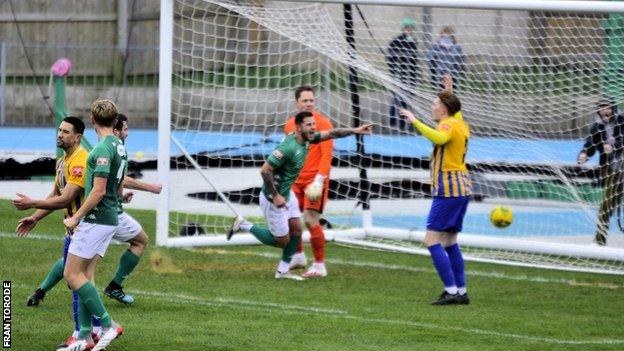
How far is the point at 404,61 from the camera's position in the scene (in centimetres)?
1546

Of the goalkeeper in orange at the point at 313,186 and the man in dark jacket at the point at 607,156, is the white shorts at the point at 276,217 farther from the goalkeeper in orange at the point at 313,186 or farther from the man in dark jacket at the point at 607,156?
the man in dark jacket at the point at 607,156

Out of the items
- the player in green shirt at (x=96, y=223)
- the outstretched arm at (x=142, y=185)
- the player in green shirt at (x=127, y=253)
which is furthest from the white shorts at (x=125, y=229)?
the player in green shirt at (x=96, y=223)

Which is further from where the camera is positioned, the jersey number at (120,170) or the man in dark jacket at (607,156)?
the man in dark jacket at (607,156)

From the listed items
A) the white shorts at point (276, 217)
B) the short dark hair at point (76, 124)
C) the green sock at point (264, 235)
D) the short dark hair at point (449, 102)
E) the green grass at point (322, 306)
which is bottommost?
the green grass at point (322, 306)

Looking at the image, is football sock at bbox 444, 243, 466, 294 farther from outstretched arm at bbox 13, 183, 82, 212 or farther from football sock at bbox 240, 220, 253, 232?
outstretched arm at bbox 13, 183, 82, 212

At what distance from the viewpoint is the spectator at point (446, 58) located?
1538cm

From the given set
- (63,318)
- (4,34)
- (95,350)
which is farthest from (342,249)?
(4,34)

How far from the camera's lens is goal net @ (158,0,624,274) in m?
15.1

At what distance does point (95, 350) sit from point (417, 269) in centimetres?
568

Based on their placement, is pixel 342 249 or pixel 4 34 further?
pixel 4 34

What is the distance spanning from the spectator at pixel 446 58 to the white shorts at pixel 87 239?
671 centimetres

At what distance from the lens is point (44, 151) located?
21.6 m

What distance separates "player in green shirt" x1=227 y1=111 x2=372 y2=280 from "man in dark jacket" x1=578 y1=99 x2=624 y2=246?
141 inches

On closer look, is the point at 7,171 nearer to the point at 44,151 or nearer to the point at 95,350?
the point at 44,151
